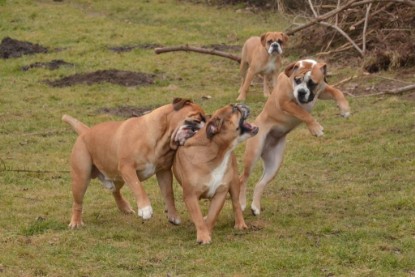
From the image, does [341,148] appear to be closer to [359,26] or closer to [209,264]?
[209,264]

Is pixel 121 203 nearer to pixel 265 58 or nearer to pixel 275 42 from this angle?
pixel 275 42

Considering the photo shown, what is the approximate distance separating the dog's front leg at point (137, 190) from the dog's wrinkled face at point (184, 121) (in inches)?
18.3

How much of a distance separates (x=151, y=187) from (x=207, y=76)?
8.01 m

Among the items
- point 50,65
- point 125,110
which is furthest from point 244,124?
point 50,65

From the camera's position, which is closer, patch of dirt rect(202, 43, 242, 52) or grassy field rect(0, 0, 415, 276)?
grassy field rect(0, 0, 415, 276)

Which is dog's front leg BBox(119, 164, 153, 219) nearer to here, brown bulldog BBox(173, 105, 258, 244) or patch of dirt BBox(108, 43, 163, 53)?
brown bulldog BBox(173, 105, 258, 244)

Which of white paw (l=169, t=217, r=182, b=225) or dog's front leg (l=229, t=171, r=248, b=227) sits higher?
dog's front leg (l=229, t=171, r=248, b=227)

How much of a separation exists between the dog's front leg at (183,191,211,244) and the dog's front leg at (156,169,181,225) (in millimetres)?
482

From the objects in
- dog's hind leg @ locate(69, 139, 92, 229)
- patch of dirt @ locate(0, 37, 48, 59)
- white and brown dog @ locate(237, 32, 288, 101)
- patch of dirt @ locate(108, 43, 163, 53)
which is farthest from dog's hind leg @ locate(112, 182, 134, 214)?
patch of dirt @ locate(108, 43, 163, 53)

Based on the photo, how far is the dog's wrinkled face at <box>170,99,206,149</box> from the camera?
7898 mm

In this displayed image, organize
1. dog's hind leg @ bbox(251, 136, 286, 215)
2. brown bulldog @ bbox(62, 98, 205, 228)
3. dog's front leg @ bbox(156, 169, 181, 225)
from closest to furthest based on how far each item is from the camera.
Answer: brown bulldog @ bbox(62, 98, 205, 228) < dog's front leg @ bbox(156, 169, 181, 225) < dog's hind leg @ bbox(251, 136, 286, 215)

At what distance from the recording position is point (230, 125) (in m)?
7.87

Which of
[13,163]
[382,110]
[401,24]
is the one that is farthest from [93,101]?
[401,24]

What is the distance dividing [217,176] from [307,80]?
1747 millimetres
